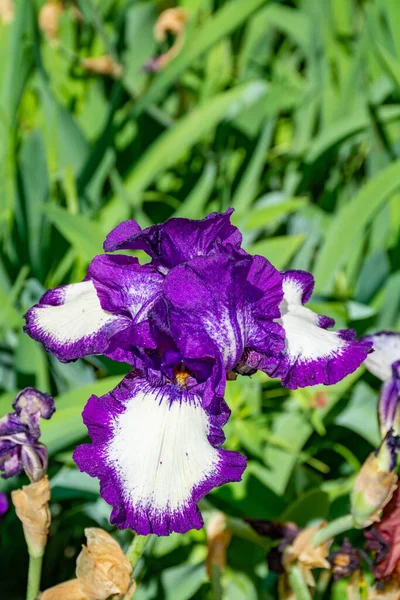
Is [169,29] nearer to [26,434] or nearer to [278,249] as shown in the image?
[278,249]

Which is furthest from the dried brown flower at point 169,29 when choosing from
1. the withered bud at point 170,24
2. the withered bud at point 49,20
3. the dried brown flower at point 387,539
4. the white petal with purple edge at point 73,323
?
the dried brown flower at point 387,539

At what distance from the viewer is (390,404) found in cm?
85

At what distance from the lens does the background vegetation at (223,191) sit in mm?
1118

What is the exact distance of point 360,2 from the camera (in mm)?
2193

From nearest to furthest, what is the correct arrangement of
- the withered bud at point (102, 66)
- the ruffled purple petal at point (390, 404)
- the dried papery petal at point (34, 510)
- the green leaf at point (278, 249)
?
the dried papery petal at point (34, 510) → the ruffled purple petal at point (390, 404) → the green leaf at point (278, 249) → the withered bud at point (102, 66)

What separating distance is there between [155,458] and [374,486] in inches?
10.4

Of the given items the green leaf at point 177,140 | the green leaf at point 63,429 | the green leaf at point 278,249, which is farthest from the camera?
the green leaf at point 177,140

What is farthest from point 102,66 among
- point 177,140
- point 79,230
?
point 79,230

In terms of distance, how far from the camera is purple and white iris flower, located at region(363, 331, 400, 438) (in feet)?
2.76

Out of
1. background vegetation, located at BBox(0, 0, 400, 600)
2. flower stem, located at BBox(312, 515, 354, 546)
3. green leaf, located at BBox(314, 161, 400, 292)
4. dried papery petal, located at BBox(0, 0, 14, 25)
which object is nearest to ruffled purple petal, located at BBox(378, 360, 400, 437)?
flower stem, located at BBox(312, 515, 354, 546)

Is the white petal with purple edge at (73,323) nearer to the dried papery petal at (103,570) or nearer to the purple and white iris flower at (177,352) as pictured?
the purple and white iris flower at (177,352)

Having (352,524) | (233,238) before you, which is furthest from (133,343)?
(352,524)

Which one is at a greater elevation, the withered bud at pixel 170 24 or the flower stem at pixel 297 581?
the withered bud at pixel 170 24

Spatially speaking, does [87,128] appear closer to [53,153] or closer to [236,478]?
[53,153]
